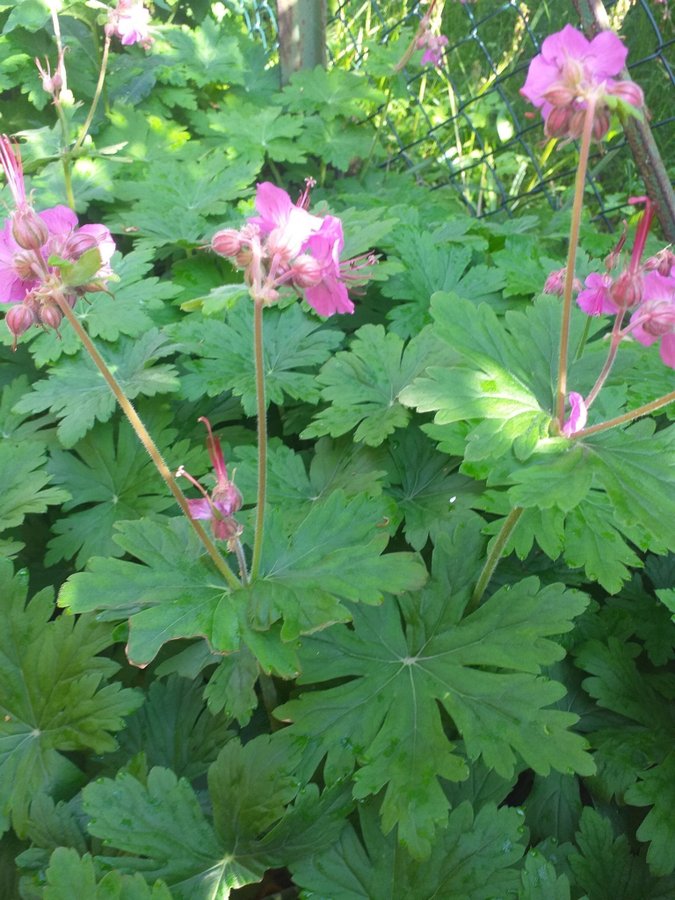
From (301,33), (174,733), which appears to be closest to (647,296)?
(174,733)

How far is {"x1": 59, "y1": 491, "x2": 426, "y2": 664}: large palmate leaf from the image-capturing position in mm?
1138

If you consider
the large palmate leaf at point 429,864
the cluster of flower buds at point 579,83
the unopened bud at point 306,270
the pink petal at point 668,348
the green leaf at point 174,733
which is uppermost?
the cluster of flower buds at point 579,83

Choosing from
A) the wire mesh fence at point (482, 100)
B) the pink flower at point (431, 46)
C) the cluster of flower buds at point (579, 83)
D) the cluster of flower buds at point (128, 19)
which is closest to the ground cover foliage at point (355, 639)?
the cluster of flower buds at point (579, 83)

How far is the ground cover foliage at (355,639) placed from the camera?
1.18 metres

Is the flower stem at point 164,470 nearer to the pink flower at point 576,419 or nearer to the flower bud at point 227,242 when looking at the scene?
the flower bud at point 227,242

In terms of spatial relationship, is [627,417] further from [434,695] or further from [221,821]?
[221,821]

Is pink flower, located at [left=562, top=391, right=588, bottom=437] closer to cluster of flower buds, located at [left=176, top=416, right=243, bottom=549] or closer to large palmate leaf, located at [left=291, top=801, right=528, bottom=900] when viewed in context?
cluster of flower buds, located at [left=176, top=416, right=243, bottom=549]

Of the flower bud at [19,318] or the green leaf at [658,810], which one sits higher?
the flower bud at [19,318]

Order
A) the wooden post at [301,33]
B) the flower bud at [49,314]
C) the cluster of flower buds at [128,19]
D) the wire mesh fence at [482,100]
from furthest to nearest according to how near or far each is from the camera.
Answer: the wire mesh fence at [482,100] < the wooden post at [301,33] < the cluster of flower buds at [128,19] < the flower bud at [49,314]

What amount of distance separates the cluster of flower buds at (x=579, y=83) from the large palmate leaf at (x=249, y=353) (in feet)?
3.37

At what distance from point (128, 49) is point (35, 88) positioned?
58 centimetres

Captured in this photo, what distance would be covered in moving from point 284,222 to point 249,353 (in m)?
1.02

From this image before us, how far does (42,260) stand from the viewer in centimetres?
108

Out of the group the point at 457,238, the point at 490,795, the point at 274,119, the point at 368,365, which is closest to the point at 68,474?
the point at 368,365
